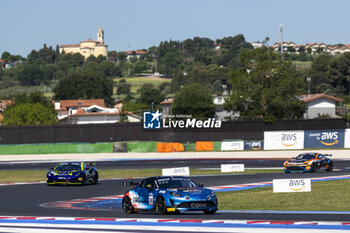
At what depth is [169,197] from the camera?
17391 millimetres

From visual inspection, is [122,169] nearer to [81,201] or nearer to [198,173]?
[198,173]

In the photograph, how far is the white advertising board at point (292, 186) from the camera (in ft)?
78.8

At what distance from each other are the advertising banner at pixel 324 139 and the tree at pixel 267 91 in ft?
82.9

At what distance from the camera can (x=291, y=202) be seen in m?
21.6

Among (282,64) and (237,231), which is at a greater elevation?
(282,64)

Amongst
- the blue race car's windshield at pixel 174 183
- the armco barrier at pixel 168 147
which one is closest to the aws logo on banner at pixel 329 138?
the armco barrier at pixel 168 147

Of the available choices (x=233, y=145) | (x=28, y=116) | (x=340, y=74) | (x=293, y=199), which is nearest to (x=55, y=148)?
(x=233, y=145)

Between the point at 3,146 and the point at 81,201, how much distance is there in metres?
46.6

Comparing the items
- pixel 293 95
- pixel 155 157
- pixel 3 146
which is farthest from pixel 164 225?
pixel 293 95

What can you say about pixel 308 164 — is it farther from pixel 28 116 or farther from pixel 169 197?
pixel 28 116

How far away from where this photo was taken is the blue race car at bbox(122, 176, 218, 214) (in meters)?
17.2

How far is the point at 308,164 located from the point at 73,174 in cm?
1453

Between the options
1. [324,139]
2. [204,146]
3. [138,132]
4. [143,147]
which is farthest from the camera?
[138,132]

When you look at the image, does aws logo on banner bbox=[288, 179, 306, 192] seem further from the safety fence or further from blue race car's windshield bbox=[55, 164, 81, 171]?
the safety fence
